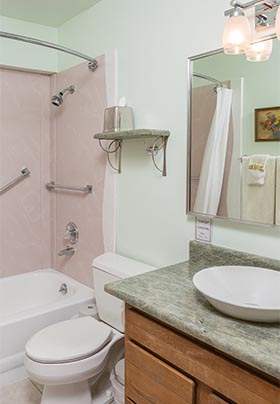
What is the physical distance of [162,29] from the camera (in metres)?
1.91

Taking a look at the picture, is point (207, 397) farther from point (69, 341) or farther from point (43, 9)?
point (43, 9)

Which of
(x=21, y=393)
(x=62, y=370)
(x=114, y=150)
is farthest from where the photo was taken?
(x=114, y=150)

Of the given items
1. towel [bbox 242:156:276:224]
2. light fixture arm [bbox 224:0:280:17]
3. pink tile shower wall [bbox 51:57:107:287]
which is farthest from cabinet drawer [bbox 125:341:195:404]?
light fixture arm [bbox 224:0:280:17]

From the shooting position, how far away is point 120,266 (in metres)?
2.06

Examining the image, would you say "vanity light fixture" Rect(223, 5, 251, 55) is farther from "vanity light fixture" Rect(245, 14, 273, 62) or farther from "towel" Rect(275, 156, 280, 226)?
"towel" Rect(275, 156, 280, 226)

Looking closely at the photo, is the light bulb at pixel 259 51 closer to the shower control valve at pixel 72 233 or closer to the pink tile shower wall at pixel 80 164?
the pink tile shower wall at pixel 80 164

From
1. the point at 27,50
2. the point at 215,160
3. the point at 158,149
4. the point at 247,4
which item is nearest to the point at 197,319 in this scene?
the point at 215,160

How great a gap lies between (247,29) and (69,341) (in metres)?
1.68

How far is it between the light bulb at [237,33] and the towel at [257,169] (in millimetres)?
459

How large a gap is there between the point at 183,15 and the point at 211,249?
1173mm

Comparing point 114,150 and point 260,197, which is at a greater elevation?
point 114,150

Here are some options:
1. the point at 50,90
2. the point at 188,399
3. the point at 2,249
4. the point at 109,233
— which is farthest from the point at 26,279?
the point at 188,399

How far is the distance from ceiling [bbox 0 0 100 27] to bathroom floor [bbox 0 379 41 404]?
95.9 inches

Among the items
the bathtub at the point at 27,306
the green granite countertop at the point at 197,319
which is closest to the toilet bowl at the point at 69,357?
the bathtub at the point at 27,306
